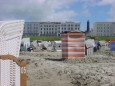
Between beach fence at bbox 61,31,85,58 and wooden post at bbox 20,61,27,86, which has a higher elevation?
beach fence at bbox 61,31,85,58

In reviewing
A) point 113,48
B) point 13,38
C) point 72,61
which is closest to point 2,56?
point 13,38

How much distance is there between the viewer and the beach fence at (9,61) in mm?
5428

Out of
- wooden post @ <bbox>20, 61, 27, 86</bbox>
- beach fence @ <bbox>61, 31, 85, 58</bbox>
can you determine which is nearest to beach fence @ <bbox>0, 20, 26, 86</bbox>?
wooden post @ <bbox>20, 61, 27, 86</bbox>

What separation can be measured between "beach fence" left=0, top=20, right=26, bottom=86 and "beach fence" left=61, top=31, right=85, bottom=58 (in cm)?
1458

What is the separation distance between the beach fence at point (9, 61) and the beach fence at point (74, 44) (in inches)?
574

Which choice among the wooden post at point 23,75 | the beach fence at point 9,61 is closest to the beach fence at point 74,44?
the beach fence at point 9,61

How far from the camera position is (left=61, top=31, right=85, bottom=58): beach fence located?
20.7 m

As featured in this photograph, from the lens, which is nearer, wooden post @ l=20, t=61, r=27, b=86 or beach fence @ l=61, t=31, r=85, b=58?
wooden post @ l=20, t=61, r=27, b=86

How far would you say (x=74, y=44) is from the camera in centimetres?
2072

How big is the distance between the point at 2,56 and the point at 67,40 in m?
15.4

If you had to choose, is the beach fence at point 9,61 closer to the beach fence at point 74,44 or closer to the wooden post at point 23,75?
the wooden post at point 23,75

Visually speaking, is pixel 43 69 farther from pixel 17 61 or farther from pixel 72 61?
pixel 17 61

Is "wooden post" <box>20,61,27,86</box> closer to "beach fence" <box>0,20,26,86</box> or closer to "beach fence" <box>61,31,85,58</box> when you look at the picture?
"beach fence" <box>0,20,26,86</box>

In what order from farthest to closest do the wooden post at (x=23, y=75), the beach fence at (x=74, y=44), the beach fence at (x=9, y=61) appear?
the beach fence at (x=74, y=44), the beach fence at (x=9, y=61), the wooden post at (x=23, y=75)
